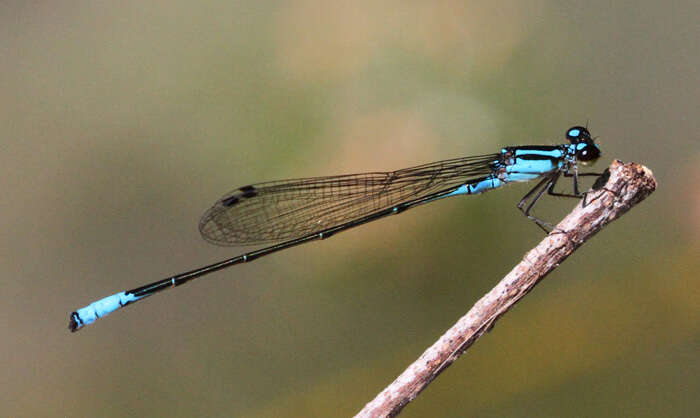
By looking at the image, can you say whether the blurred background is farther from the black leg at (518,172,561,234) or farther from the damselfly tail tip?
the damselfly tail tip

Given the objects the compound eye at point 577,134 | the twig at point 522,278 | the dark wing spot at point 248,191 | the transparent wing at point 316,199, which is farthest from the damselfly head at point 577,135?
the dark wing spot at point 248,191

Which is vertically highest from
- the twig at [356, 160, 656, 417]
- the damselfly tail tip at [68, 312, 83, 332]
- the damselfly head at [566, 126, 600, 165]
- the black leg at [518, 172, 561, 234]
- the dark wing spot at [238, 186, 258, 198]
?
the dark wing spot at [238, 186, 258, 198]

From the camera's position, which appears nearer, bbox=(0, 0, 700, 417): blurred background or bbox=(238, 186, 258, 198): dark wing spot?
bbox=(0, 0, 700, 417): blurred background

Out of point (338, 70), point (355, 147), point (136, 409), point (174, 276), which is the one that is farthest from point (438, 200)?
point (136, 409)

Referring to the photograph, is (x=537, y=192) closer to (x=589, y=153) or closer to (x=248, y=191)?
(x=589, y=153)

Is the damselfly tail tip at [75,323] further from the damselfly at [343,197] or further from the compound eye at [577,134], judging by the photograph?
the compound eye at [577,134]

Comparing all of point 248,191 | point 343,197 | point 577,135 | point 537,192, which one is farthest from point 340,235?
point 577,135

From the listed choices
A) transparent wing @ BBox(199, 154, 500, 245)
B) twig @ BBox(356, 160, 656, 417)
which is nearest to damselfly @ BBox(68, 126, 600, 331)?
transparent wing @ BBox(199, 154, 500, 245)

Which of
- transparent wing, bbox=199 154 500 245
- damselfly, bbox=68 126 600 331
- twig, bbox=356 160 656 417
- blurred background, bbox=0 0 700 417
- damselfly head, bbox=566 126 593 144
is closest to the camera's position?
twig, bbox=356 160 656 417

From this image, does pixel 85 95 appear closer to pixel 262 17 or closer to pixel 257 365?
pixel 262 17
